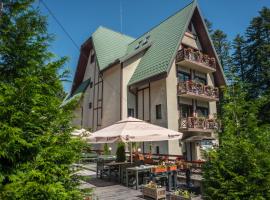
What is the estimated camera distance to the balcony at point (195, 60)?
19.6 metres

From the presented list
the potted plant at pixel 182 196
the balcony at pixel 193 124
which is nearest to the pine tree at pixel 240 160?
the potted plant at pixel 182 196

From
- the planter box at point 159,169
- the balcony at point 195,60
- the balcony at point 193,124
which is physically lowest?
the planter box at point 159,169

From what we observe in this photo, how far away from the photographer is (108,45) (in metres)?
24.7

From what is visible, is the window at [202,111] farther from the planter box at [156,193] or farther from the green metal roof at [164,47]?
the planter box at [156,193]

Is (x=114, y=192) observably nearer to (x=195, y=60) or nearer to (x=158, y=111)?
(x=158, y=111)

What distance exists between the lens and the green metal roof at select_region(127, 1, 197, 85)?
18781 mm

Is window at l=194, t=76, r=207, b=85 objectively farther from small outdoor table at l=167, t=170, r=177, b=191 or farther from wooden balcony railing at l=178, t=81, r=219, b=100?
small outdoor table at l=167, t=170, r=177, b=191

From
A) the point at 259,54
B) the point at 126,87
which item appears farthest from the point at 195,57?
the point at 259,54

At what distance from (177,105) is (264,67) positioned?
19.0 meters

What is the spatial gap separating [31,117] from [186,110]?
57.0 ft

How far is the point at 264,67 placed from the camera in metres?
31.3

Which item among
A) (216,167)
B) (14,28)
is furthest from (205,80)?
(14,28)

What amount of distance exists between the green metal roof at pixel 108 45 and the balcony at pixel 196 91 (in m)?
7.07

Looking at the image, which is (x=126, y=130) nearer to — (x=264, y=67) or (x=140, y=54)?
(x=140, y=54)
